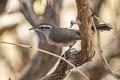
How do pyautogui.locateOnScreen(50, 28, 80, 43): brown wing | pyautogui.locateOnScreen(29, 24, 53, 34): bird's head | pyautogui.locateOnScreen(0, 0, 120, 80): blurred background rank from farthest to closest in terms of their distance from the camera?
1. pyautogui.locateOnScreen(0, 0, 120, 80): blurred background
2. pyautogui.locateOnScreen(29, 24, 53, 34): bird's head
3. pyautogui.locateOnScreen(50, 28, 80, 43): brown wing

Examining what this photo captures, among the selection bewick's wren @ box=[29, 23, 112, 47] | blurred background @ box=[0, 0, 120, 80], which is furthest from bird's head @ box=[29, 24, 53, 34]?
blurred background @ box=[0, 0, 120, 80]

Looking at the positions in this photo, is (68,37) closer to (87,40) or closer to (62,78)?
(62,78)

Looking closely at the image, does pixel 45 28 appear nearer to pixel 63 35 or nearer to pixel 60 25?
pixel 63 35

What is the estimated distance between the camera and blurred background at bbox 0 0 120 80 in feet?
11.5

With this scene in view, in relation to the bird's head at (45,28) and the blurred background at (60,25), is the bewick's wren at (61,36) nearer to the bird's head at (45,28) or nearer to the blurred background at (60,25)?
the bird's head at (45,28)

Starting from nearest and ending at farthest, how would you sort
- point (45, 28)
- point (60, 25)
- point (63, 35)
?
1. point (63, 35)
2. point (45, 28)
3. point (60, 25)

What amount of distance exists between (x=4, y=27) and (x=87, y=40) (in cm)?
256

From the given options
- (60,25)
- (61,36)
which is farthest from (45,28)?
(60,25)

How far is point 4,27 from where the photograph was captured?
13.5 ft

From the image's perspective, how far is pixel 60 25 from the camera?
346 cm

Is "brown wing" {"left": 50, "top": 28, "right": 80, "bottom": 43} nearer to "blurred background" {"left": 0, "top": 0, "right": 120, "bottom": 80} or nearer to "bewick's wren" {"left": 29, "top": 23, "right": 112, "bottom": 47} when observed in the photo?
"bewick's wren" {"left": 29, "top": 23, "right": 112, "bottom": 47}

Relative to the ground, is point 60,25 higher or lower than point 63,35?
lower

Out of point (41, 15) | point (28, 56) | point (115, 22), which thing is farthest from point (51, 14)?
point (28, 56)

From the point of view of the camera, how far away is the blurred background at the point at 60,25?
11.5 ft
